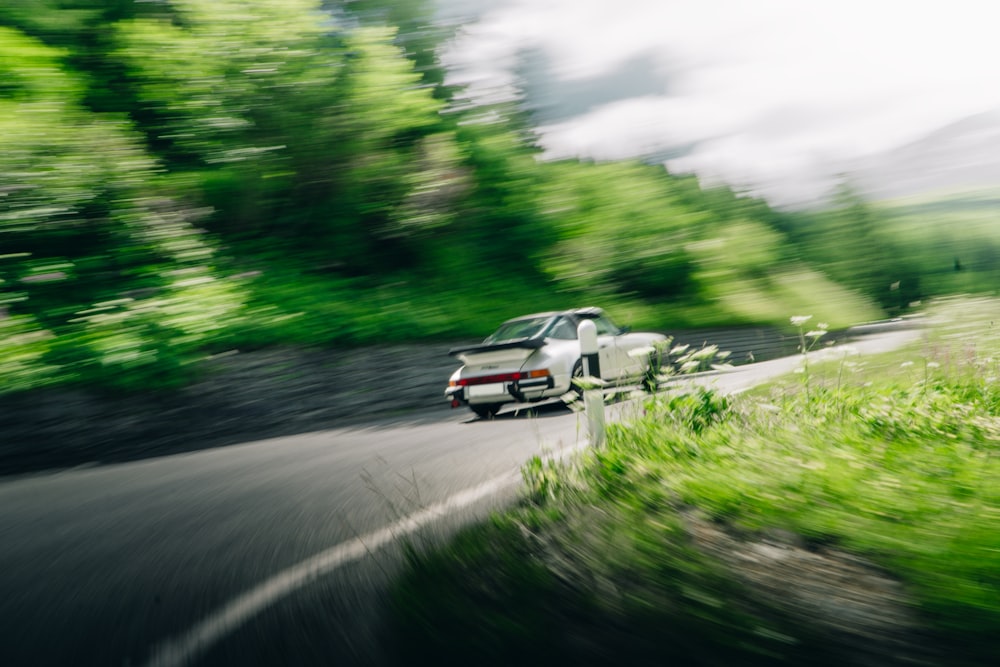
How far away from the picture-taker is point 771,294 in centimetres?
2070

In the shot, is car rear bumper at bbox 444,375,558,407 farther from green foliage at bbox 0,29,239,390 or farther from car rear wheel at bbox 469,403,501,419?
green foliage at bbox 0,29,239,390

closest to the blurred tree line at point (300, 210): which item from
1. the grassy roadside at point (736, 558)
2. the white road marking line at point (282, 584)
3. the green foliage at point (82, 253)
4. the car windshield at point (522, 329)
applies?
the green foliage at point (82, 253)

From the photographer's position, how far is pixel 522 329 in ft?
35.3

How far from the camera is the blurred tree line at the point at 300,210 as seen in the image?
10.7m

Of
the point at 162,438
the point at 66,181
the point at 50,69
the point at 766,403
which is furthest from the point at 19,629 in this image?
the point at 50,69

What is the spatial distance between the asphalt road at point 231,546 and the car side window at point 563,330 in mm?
2361

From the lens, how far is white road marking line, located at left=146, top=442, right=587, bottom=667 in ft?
9.38

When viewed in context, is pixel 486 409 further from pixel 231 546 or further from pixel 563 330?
pixel 231 546

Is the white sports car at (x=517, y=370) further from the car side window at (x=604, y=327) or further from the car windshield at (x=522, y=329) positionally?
the car side window at (x=604, y=327)

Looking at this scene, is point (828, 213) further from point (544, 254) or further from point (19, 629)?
point (19, 629)

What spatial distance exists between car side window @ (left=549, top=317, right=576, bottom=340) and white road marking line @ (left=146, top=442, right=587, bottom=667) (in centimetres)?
526

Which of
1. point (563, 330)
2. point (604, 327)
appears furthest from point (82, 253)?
point (604, 327)

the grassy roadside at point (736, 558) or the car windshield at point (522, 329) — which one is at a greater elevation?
the car windshield at point (522, 329)

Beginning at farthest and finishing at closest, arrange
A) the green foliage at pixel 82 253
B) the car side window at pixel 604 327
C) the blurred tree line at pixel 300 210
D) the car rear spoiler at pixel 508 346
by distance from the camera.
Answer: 1. the car side window at pixel 604 327
2. the blurred tree line at pixel 300 210
3. the green foliage at pixel 82 253
4. the car rear spoiler at pixel 508 346
